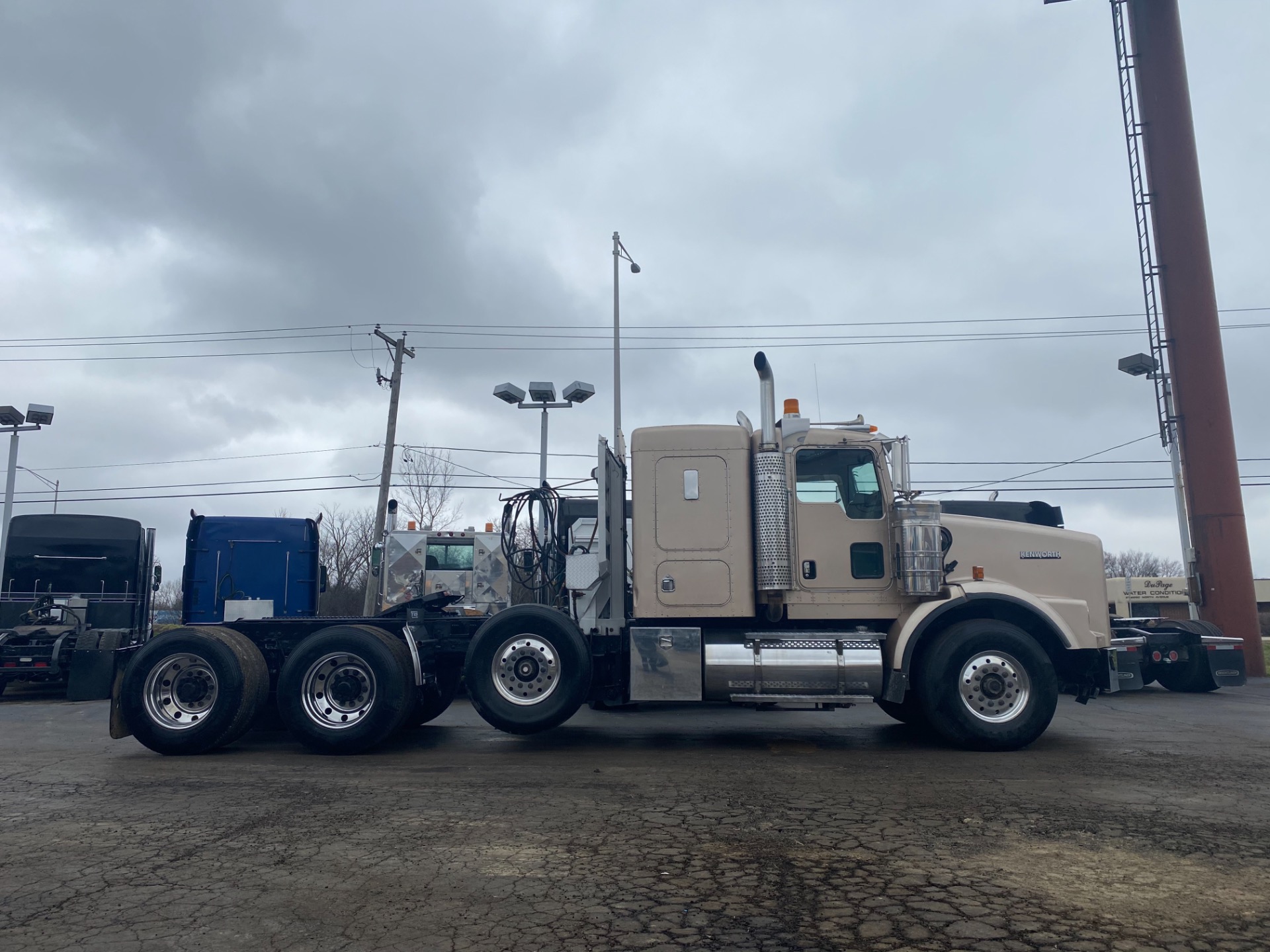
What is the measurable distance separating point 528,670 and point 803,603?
2.80 meters

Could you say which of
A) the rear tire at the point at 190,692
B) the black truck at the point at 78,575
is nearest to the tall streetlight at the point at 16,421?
the black truck at the point at 78,575

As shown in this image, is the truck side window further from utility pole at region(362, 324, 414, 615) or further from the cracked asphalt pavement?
utility pole at region(362, 324, 414, 615)

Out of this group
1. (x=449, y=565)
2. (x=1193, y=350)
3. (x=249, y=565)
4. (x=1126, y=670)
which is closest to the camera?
(x=1126, y=670)

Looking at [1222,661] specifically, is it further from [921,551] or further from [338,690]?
[338,690]

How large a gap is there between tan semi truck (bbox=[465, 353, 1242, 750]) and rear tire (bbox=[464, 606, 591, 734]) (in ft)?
0.05

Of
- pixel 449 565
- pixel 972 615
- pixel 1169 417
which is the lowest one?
pixel 972 615

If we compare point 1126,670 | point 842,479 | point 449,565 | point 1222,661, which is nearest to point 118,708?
point 842,479

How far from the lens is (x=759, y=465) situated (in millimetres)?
8797

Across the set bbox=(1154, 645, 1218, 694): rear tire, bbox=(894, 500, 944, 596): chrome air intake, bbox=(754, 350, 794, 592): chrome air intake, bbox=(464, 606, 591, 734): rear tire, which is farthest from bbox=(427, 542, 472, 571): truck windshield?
bbox=(1154, 645, 1218, 694): rear tire

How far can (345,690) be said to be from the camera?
8648 mm

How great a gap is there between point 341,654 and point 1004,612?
6.56 m

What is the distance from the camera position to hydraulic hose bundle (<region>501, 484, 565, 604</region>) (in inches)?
391

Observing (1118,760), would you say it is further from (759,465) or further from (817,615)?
(759,465)

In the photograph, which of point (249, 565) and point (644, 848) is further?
point (249, 565)
